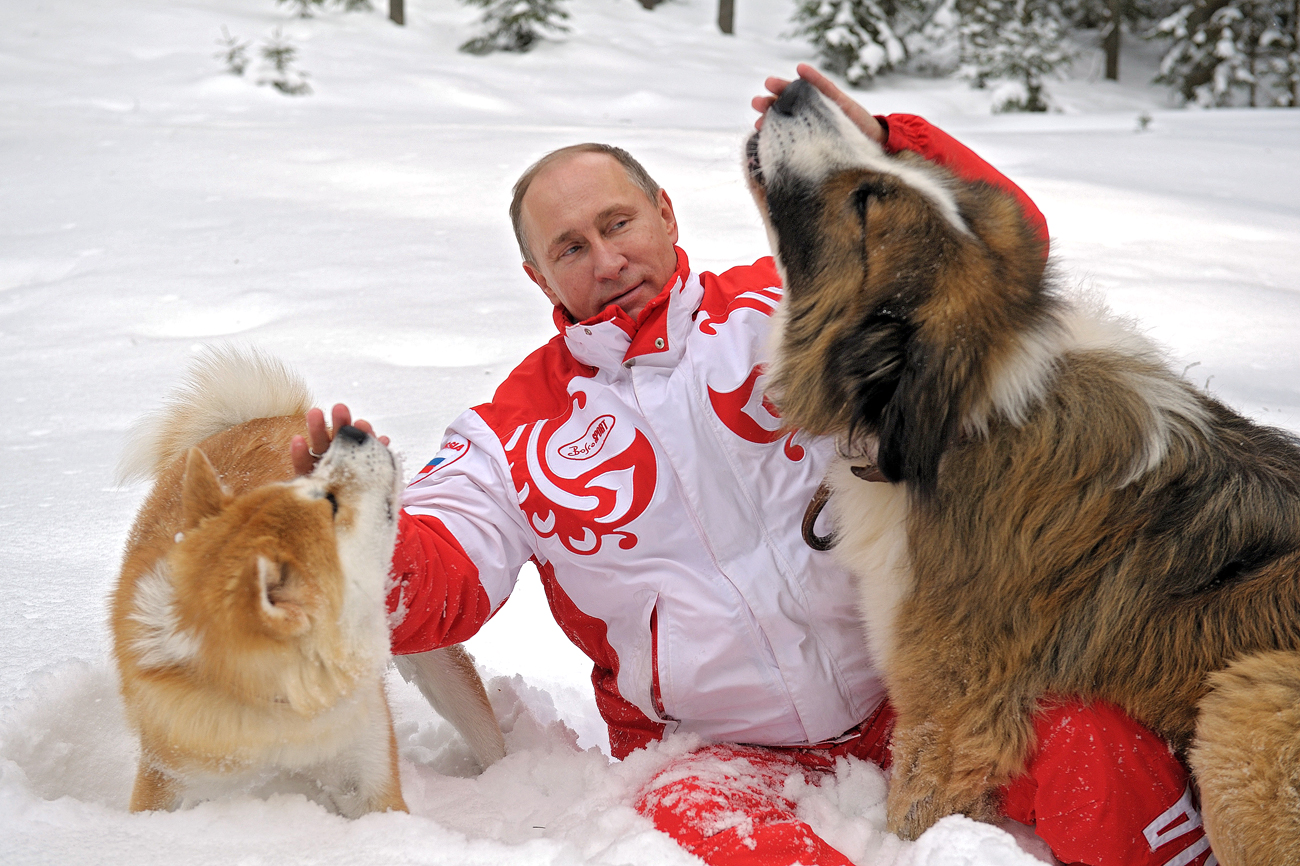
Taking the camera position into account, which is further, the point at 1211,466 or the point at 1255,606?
the point at 1211,466

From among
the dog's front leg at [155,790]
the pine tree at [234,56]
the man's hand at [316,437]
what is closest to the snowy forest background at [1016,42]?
the pine tree at [234,56]

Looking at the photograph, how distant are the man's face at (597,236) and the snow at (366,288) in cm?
29

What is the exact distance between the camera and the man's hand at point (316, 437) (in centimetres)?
177

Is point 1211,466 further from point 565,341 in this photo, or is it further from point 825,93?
point 565,341

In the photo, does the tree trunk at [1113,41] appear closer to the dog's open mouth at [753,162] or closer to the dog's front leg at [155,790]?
the dog's open mouth at [753,162]

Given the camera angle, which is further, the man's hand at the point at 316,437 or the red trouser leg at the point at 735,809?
the man's hand at the point at 316,437

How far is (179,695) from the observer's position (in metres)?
1.63

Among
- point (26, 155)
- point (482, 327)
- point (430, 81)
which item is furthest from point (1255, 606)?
point (430, 81)

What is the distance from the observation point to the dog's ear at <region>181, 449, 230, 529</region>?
1.65 metres

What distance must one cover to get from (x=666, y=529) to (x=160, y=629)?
1.00 metres

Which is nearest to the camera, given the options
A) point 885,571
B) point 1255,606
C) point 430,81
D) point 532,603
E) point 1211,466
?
point 1255,606

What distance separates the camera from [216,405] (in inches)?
99.3

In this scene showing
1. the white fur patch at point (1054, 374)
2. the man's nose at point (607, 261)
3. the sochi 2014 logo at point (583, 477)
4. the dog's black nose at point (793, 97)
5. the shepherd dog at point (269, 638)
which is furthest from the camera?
the man's nose at point (607, 261)

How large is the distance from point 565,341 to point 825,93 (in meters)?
0.84
